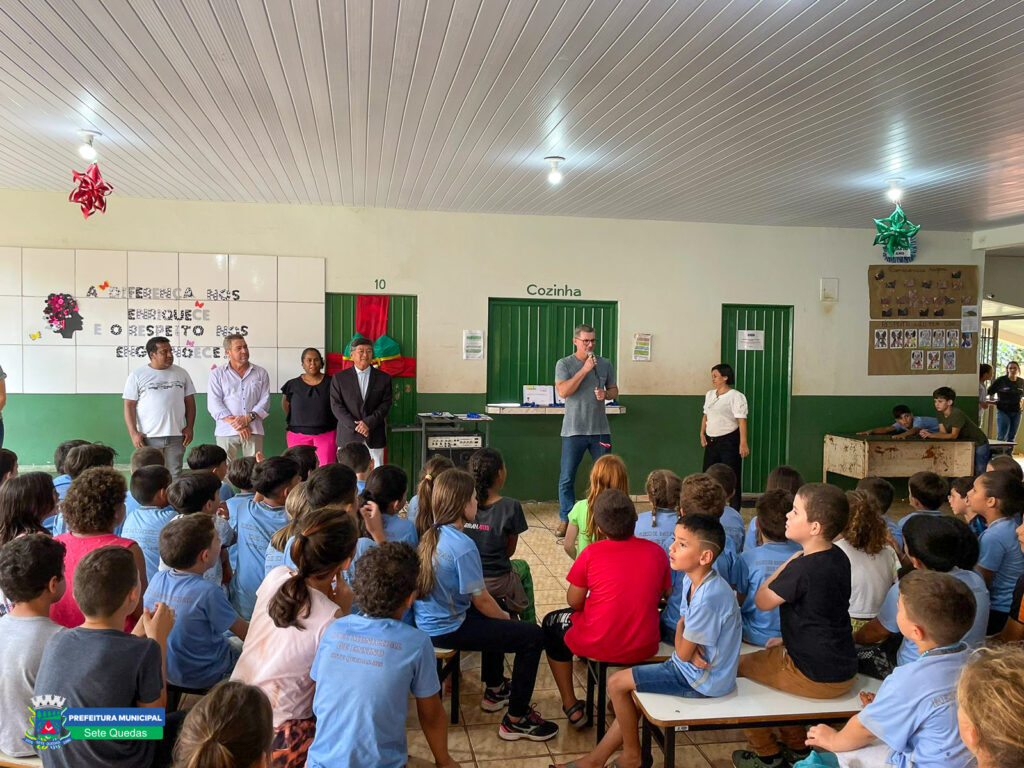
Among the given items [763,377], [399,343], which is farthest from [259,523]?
[763,377]

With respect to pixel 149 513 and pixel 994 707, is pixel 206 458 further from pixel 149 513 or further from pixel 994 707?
pixel 994 707

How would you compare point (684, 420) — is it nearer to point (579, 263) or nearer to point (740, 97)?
point (579, 263)

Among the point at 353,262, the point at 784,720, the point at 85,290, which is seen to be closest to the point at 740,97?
the point at 784,720

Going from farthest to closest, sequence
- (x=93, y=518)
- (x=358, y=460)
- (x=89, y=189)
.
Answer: (x=89, y=189) → (x=358, y=460) → (x=93, y=518)

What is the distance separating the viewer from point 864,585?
279 centimetres

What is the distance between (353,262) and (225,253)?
115cm

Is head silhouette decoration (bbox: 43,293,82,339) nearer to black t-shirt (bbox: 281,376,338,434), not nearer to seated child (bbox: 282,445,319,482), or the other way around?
black t-shirt (bbox: 281,376,338,434)

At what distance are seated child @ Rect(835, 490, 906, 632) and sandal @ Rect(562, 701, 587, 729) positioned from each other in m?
1.10

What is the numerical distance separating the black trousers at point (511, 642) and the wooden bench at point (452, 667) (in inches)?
1.5

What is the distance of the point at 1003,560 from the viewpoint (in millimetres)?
2990

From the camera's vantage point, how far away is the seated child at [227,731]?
129cm

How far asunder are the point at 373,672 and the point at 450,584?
749 millimetres

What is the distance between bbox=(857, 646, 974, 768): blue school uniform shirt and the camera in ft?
5.63

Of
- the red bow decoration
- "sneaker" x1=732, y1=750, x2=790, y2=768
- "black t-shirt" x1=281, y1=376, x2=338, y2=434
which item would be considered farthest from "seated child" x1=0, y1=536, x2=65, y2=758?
"black t-shirt" x1=281, y1=376, x2=338, y2=434
